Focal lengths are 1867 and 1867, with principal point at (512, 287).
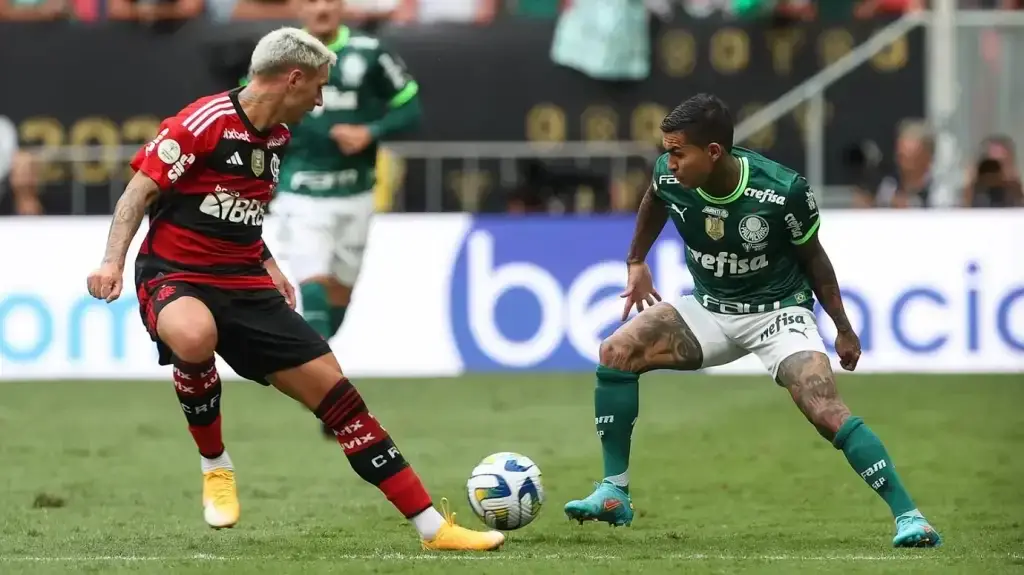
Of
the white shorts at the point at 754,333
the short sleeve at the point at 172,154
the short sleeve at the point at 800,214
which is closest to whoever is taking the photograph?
the short sleeve at the point at 172,154

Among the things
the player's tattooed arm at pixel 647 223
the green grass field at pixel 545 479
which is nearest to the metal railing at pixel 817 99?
the green grass field at pixel 545 479

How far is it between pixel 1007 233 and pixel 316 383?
9373 millimetres

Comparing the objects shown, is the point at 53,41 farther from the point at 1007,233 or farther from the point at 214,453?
the point at 214,453

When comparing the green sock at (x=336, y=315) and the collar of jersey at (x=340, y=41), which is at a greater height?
the collar of jersey at (x=340, y=41)

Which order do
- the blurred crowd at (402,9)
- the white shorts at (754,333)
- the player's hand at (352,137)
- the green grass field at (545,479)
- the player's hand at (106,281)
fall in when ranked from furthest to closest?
1. the blurred crowd at (402,9)
2. the player's hand at (352,137)
3. the white shorts at (754,333)
4. the green grass field at (545,479)
5. the player's hand at (106,281)

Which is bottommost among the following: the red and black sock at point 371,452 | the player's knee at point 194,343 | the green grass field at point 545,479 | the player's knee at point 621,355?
the green grass field at point 545,479

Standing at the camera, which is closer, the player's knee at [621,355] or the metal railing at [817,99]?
the player's knee at [621,355]

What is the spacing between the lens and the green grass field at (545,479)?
708 cm

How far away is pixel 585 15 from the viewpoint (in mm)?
17422

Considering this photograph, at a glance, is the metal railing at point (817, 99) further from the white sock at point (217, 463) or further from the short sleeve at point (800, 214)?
the white sock at point (217, 463)

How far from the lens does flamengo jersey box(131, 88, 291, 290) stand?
23.8 ft

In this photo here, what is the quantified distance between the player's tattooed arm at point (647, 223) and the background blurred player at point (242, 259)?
5.24ft

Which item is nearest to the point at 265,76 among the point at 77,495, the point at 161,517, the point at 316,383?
the point at 316,383

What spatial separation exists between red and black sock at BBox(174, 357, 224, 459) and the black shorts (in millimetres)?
217
